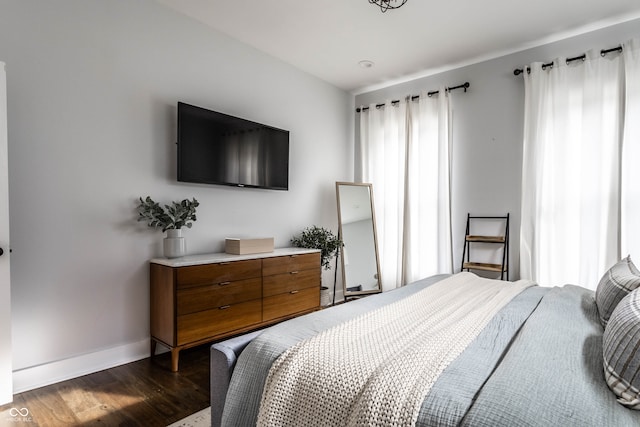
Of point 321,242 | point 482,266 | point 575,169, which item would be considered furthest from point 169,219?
point 575,169

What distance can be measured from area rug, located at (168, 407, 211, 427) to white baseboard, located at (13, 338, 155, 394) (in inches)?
38.5

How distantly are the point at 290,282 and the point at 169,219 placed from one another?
3.91 ft

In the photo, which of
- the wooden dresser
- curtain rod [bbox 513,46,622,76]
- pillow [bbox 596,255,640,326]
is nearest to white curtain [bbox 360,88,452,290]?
curtain rod [bbox 513,46,622,76]

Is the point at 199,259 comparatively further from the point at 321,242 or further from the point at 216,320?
the point at 321,242

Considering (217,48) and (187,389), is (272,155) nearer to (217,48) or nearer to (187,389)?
(217,48)

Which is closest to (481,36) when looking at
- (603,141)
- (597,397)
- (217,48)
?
(603,141)

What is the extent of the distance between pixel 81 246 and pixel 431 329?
88.7 inches

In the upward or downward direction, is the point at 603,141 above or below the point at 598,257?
above

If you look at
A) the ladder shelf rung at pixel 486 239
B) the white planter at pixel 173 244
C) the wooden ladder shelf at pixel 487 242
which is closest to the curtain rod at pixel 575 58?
the wooden ladder shelf at pixel 487 242

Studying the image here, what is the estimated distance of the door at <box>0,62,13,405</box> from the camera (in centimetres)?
190

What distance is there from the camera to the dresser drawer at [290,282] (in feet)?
9.73

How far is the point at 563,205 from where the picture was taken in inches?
121
